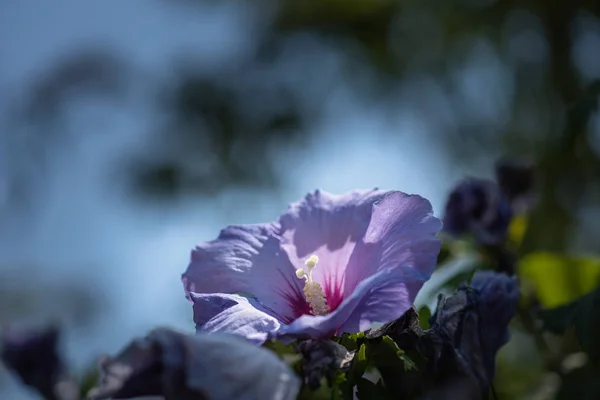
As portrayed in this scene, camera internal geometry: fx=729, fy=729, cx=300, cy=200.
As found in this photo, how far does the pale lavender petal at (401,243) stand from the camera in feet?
1.74

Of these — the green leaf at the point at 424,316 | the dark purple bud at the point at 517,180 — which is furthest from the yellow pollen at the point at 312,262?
the dark purple bud at the point at 517,180

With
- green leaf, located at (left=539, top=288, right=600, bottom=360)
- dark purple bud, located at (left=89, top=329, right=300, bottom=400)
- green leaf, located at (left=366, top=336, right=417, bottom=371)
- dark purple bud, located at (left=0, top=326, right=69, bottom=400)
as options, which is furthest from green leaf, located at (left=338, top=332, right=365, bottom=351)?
dark purple bud, located at (left=0, top=326, right=69, bottom=400)

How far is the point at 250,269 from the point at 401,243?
15 centimetres

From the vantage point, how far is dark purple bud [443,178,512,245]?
3.45ft

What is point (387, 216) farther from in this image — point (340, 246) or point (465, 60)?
point (465, 60)

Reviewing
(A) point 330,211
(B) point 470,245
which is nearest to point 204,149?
(B) point 470,245

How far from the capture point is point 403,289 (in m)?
0.52

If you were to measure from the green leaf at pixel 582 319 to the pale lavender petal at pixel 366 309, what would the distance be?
0.76 ft

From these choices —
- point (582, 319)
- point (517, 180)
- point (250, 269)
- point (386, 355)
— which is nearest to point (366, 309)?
point (386, 355)

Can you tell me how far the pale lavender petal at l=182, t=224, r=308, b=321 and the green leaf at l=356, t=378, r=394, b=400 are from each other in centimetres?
12

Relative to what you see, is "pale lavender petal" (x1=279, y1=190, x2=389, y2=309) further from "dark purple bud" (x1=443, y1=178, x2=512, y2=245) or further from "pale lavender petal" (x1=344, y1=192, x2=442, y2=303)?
"dark purple bud" (x1=443, y1=178, x2=512, y2=245)

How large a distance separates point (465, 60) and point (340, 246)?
20.7ft

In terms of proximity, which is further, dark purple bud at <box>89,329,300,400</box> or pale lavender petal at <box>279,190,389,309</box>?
pale lavender petal at <box>279,190,389,309</box>

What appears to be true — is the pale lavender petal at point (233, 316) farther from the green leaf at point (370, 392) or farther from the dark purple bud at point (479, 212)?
the dark purple bud at point (479, 212)
